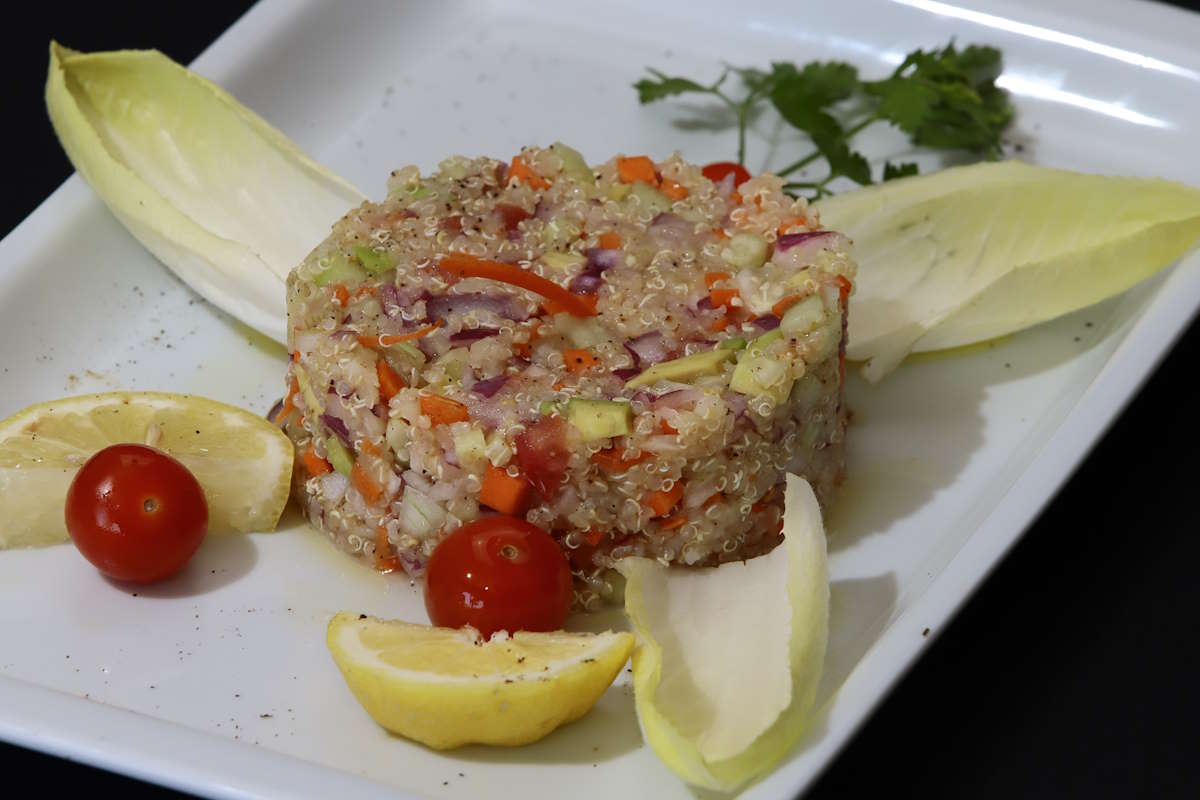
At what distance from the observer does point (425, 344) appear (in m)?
4.84

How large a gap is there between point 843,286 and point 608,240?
73cm

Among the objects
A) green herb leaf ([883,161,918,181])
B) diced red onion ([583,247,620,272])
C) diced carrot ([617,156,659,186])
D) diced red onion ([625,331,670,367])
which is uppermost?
diced carrot ([617,156,659,186])

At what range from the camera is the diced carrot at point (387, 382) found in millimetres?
4719

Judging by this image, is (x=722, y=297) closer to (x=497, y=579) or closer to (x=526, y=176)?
(x=526, y=176)

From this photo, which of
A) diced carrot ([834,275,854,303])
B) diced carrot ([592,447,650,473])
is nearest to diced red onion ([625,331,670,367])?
diced carrot ([592,447,650,473])

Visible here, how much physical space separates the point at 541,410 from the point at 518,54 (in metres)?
2.82

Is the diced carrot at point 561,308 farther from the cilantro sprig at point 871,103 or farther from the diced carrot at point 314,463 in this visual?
the cilantro sprig at point 871,103

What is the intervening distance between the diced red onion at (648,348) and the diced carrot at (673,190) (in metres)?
0.70

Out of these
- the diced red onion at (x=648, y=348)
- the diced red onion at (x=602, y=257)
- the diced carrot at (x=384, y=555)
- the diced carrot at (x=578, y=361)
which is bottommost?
the diced carrot at (x=384, y=555)

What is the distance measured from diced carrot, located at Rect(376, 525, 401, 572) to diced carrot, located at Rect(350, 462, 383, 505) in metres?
0.11

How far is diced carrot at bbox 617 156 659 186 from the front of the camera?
214 inches

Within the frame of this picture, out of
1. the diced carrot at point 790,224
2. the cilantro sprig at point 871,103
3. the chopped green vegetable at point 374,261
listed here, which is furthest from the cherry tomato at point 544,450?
the cilantro sprig at point 871,103

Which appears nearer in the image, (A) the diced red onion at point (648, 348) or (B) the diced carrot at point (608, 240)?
(A) the diced red onion at point (648, 348)

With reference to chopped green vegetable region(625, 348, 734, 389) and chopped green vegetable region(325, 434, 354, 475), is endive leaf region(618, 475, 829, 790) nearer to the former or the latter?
chopped green vegetable region(625, 348, 734, 389)
